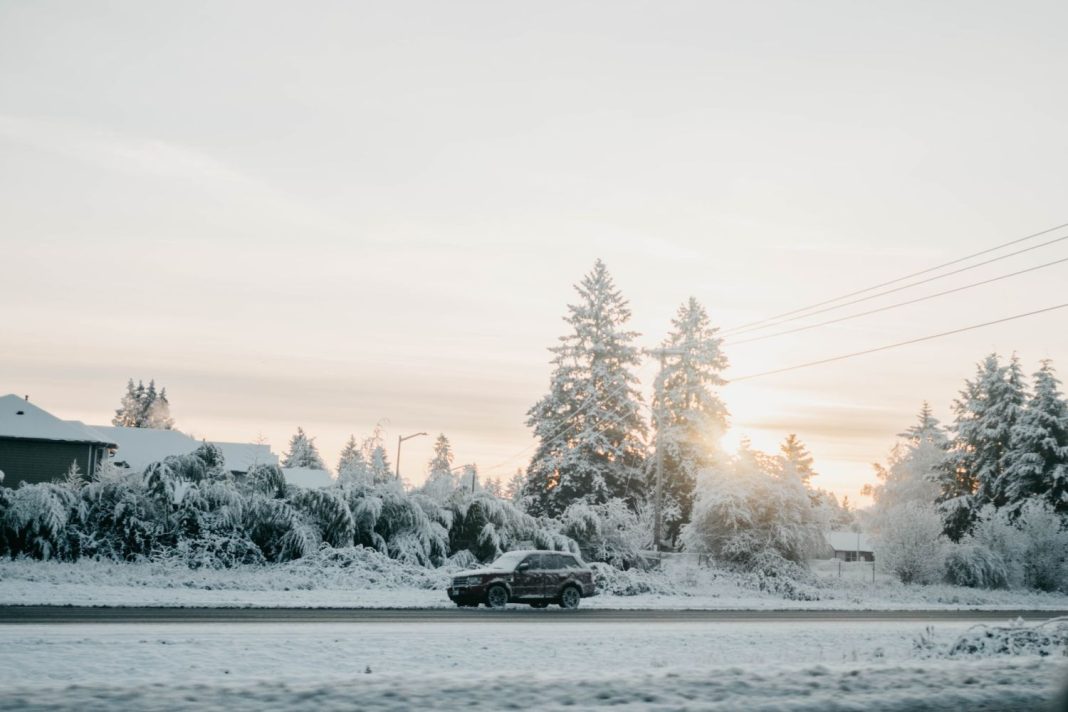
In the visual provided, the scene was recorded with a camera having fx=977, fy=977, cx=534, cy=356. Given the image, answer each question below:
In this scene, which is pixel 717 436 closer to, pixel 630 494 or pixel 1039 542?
pixel 630 494

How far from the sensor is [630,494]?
60781mm

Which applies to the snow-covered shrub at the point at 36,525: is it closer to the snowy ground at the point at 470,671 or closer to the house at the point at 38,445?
the snowy ground at the point at 470,671

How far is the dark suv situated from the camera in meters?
27.7

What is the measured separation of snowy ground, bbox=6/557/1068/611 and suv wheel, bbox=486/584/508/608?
169 centimetres

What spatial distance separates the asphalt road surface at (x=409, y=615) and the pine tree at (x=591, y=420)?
101 feet

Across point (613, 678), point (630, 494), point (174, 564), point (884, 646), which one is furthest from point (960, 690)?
point (630, 494)

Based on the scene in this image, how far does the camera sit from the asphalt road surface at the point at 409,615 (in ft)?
64.7

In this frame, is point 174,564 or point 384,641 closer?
point 384,641

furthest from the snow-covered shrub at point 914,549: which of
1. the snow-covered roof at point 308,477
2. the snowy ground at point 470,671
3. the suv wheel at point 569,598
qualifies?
the snow-covered roof at point 308,477

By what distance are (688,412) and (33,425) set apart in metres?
41.3

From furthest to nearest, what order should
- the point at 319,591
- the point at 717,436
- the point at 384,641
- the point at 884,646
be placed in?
the point at 717,436 → the point at 319,591 → the point at 884,646 → the point at 384,641

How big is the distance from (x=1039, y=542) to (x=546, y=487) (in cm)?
2827

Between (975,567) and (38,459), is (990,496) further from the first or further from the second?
(38,459)

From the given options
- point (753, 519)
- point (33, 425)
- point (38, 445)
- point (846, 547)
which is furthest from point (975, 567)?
point (846, 547)
